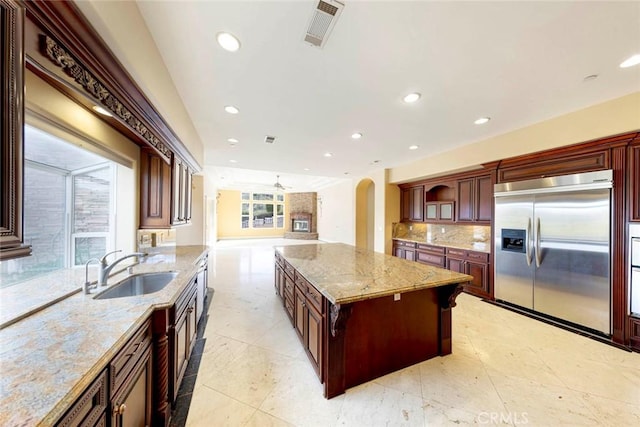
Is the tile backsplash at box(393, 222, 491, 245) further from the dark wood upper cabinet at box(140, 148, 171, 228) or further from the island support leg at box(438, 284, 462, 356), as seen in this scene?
the dark wood upper cabinet at box(140, 148, 171, 228)

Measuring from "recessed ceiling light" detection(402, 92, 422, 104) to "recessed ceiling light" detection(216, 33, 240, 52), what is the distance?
5.69 feet

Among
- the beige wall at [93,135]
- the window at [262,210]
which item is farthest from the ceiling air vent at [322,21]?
the window at [262,210]

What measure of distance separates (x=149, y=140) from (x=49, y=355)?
1727mm

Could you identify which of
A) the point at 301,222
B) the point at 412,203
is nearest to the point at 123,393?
the point at 412,203

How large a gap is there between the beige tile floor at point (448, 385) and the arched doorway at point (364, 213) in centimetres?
472

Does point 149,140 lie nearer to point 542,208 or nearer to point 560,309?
point 542,208

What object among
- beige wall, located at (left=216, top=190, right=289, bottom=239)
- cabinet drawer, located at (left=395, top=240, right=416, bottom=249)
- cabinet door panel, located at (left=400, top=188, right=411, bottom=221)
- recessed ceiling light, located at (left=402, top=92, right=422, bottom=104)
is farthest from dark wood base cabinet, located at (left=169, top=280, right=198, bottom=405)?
beige wall, located at (left=216, top=190, right=289, bottom=239)

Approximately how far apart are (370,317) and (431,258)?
12.0ft

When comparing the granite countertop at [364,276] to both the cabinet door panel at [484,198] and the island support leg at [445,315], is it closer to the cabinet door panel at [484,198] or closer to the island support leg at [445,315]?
the island support leg at [445,315]

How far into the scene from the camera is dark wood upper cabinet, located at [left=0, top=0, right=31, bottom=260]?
67 cm

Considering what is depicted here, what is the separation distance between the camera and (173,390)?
162cm

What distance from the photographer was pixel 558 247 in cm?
299

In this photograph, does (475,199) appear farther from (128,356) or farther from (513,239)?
(128,356)

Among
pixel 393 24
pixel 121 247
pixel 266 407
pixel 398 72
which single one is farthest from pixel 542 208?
pixel 121 247
